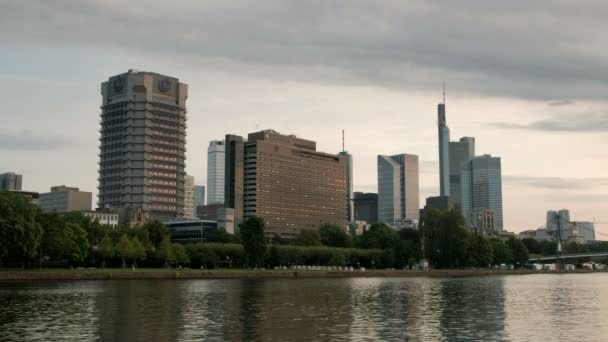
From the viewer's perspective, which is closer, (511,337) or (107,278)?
(511,337)

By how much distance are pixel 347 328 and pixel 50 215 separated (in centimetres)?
13337

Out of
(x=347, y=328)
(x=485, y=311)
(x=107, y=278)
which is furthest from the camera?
(x=107, y=278)

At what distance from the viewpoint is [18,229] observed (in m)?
149

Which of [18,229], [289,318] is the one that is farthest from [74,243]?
[289,318]

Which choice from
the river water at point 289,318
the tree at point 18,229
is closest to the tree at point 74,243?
the tree at point 18,229

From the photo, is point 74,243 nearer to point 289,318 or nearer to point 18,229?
point 18,229

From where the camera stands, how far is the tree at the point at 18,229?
488 ft

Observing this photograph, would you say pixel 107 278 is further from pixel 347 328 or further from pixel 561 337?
pixel 561 337

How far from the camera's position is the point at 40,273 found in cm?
15875

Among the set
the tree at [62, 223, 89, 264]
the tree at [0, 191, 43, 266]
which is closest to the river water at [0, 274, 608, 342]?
the tree at [0, 191, 43, 266]

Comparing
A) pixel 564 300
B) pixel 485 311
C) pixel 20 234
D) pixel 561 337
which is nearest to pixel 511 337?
pixel 561 337

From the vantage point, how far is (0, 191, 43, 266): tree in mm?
148750

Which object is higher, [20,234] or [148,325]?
[20,234]

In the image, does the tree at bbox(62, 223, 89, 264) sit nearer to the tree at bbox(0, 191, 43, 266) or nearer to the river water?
the tree at bbox(0, 191, 43, 266)
